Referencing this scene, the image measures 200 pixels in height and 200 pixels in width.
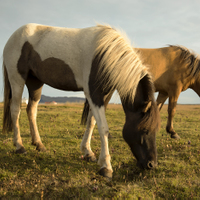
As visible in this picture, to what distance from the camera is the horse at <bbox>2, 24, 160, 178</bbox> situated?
321 cm

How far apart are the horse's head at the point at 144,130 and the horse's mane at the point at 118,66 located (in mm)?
245

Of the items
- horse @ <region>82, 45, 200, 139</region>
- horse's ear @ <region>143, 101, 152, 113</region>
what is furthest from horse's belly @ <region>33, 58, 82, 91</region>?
horse @ <region>82, 45, 200, 139</region>

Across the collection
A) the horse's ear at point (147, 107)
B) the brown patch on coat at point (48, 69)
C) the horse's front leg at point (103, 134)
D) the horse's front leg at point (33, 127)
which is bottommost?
the horse's front leg at point (33, 127)

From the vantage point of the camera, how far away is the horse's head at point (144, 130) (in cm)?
317

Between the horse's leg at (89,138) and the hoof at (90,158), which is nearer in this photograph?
the hoof at (90,158)

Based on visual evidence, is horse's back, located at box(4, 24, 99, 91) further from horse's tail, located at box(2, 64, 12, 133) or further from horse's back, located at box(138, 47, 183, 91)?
horse's back, located at box(138, 47, 183, 91)

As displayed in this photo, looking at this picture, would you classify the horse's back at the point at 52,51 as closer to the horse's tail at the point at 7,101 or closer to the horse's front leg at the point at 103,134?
the horse's tail at the point at 7,101

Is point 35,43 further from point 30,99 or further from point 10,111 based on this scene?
point 10,111

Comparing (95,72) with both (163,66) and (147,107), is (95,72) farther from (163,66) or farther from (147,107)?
(163,66)

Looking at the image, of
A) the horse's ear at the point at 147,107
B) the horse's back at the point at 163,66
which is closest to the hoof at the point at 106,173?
the horse's ear at the point at 147,107

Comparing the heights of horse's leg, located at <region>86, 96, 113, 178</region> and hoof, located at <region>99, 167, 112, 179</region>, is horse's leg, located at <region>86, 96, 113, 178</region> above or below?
above

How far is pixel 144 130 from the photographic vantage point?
320 cm

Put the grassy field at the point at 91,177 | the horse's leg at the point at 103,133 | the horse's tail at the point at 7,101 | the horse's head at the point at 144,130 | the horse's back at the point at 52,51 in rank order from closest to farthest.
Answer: the grassy field at the point at 91,177
the horse's head at the point at 144,130
the horse's leg at the point at 103,133
the horse's back at the point at 52,51
the horse's tail at the point at 7,101

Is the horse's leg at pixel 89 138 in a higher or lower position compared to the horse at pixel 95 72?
lower
